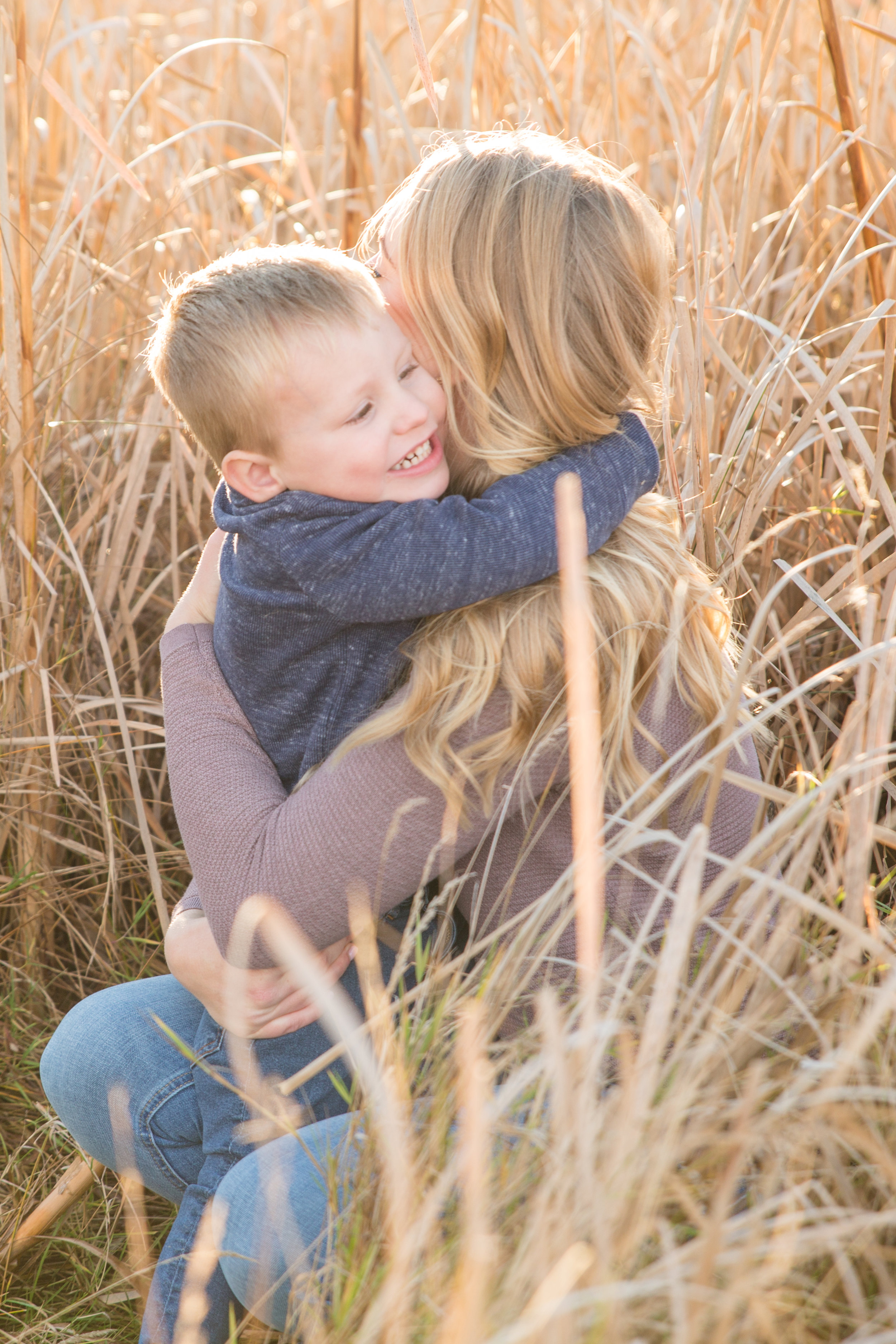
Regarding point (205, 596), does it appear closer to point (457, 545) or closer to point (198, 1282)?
point (457, 545)

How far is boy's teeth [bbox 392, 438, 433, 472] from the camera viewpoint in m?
1.18

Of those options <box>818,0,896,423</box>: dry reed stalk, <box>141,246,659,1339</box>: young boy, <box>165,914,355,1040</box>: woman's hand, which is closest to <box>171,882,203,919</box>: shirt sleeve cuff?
<box>165,914,355,1040</box>: woman's hand

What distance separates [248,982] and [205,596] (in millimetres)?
446

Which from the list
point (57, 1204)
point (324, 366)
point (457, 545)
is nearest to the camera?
point (457, 545)

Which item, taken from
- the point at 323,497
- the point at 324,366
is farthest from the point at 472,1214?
the point at 324,366

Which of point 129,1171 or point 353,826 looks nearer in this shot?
point 353,826

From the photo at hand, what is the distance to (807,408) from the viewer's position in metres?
1.35

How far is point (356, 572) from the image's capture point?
108 centimetres

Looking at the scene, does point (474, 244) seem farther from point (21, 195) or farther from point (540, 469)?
point (21, 195)

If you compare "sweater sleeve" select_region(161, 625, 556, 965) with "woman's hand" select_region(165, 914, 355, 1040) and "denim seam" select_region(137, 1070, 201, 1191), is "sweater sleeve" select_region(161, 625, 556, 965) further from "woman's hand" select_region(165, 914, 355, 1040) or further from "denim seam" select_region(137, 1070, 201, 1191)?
"denim seam" select_region(137, 1070, 201, 1191)

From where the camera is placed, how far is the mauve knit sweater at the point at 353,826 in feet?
3.62

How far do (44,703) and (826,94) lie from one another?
1.84m

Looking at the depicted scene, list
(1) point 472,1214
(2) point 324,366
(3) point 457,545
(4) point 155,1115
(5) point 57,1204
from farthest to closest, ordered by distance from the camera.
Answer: (5) point 57,1204
(4) point 155,1115
(2) point 324,366
(3) point 457,545
(1) point 472,1214

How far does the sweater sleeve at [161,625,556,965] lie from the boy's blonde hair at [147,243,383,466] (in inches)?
12.8
